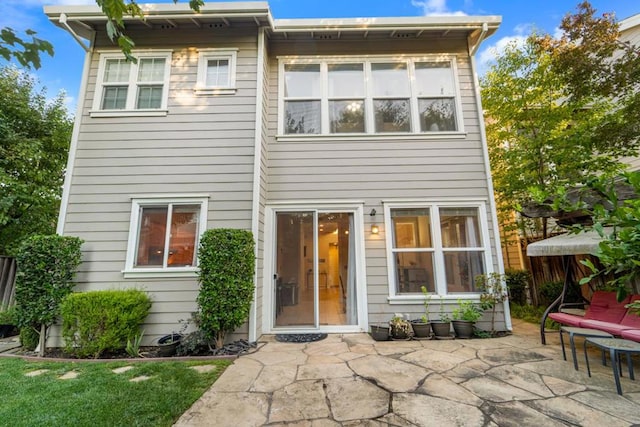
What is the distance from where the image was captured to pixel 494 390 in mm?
2814

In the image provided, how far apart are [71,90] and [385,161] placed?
33.3ft

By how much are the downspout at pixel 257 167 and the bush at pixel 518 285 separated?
21.5ft

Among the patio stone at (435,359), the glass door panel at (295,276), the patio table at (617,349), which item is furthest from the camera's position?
the glass door panel at (295,276)

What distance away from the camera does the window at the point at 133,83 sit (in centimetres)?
536

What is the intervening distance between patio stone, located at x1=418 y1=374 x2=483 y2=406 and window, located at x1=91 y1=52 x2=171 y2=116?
6.08 meters

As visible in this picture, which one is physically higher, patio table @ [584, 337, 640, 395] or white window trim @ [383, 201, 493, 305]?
white window trim @ [383, 201, 493, 305]

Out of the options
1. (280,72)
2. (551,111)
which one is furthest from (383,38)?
(551,111)

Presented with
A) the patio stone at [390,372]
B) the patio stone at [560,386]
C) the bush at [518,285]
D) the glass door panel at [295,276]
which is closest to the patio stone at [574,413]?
the patio stone at [560,386]

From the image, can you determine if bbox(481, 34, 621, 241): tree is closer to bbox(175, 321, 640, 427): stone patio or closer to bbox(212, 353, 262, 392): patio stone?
bbox(175, 321, 640, 427): stone patio

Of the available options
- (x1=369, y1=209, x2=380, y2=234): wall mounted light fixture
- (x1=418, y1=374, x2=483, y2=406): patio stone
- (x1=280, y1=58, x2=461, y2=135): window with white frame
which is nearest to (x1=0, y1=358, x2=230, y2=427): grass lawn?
(x1=418, y1=374, x2=483, y2=406): patio stone

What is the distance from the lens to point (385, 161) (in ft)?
18.2

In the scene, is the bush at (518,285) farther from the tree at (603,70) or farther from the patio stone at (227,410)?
the patio stone at (227,410)

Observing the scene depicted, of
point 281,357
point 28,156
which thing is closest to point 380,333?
point 281,357

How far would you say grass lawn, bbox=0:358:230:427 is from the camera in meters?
2.40
